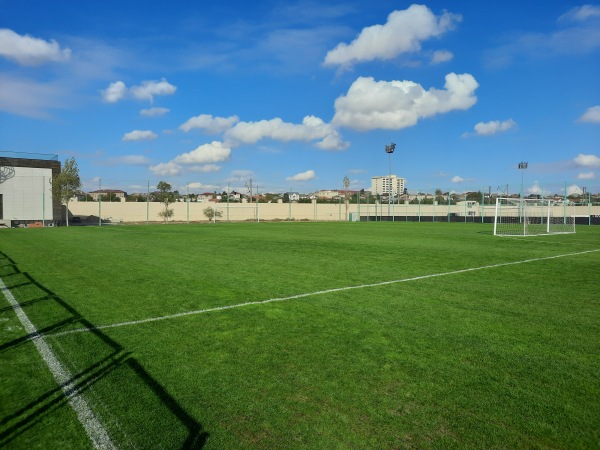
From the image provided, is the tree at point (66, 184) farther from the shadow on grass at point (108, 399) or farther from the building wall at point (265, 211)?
the shadow on grass at point (108, 399)

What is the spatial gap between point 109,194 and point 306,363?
47.7 m

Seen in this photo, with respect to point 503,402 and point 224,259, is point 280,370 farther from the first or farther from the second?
point 224,259

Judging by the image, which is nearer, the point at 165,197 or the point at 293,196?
the point at 165,197

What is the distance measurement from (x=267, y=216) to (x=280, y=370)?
53.1 metres

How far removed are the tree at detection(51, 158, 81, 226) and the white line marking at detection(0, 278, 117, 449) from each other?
36170 mm

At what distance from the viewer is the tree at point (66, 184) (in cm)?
3725

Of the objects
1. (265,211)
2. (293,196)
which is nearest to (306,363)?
(265,211)

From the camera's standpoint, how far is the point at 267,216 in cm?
5691

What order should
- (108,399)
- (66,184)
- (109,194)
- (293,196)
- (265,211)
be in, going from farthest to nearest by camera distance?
(293,196) → (265,211) → (109,194) → (66,184) → (108,399)

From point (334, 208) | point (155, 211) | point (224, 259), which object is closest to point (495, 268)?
point (224, 259)

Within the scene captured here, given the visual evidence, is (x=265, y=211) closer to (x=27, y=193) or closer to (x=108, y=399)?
(x=27, y=193)

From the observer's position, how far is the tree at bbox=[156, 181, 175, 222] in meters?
48.7

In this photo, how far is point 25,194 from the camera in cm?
3778

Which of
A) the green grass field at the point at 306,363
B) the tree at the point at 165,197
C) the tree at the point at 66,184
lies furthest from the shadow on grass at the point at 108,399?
the tree at the point at 165,197
